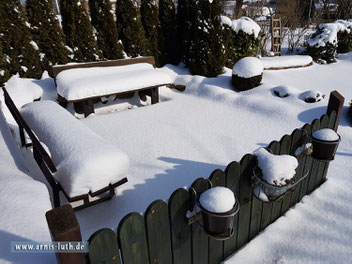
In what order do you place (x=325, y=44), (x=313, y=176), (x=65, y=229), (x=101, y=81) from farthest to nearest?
(x=325, y=44)
(x=101, y=81)
(x=313, y=176)
(x=65, y=229)

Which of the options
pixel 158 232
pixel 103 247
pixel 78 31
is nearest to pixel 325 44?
pixel 78 31

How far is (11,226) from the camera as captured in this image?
6.22 feet

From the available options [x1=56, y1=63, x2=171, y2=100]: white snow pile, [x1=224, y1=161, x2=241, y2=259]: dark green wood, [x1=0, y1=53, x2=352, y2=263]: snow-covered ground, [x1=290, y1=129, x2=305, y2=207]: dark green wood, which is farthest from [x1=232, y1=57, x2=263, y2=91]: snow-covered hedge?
[x1=224, y1=161, x2=241, y2=259]: dark green wood

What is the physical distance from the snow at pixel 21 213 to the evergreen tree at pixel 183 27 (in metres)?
7.71

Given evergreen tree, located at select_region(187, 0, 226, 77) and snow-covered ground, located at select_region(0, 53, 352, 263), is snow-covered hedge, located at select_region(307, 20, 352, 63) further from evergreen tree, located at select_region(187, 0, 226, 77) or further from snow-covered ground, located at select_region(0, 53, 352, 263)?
evergreen tree, located at select_region(187, 0, 226, 77)

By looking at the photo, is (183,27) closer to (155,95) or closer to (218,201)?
(155,95)

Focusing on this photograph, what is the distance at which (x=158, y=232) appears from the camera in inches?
69.9

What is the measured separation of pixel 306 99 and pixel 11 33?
26.5ft

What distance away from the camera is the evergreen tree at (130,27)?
28.6 ft

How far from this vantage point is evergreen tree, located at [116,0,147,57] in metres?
8.70

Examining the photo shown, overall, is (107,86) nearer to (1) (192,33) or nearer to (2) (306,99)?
(1) (192,33)

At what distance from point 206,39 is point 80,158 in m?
6.83

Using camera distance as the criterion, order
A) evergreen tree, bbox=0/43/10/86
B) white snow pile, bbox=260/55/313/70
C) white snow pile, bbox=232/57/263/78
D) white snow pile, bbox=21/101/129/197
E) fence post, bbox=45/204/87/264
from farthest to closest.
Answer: white snow pile, bbox=260/55/313/70, white snow pile, bbox=232/57/263/78, evergreen tree, bbox=0/43/10/86, white snow pile, bbox=21/101/129/197, fence post, bbox=45/204/87/264

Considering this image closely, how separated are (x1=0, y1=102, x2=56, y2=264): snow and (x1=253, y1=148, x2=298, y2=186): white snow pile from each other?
5.83 ft
